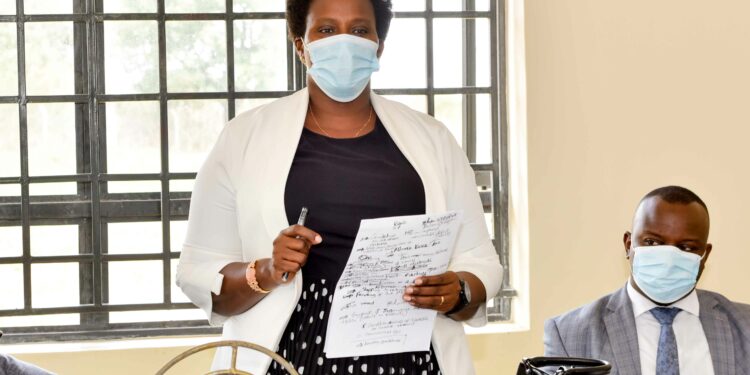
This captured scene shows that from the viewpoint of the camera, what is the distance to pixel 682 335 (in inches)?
98.3

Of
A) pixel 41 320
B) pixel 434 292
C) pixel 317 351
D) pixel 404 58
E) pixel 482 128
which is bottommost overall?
pixel 41 320

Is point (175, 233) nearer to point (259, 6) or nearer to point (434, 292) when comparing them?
point (259, 6)

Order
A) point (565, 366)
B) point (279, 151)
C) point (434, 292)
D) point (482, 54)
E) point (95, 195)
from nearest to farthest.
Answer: point (565, 366)
point (434, 292)
point (279, 151)
point (95, 195)
point (482, 54)

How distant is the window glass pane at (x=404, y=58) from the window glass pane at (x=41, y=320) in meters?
1.45

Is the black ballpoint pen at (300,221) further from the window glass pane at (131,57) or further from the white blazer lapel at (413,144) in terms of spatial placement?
the window glass pane at (131,57)

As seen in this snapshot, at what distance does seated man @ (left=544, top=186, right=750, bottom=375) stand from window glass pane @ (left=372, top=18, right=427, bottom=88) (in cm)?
152

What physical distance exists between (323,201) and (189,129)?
2.07 m

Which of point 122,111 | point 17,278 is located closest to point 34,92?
point 122,111

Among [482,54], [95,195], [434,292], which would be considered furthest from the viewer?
[482,54]

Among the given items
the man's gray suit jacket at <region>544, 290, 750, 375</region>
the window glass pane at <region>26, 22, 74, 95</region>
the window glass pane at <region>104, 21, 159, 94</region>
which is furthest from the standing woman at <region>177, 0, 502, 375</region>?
the window glass pane at <region>26, 22, 74, 95</region>

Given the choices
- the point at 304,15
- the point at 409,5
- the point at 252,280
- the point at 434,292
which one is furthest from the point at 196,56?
the point at 434,292

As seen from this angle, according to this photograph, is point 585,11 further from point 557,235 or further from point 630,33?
point 557,235

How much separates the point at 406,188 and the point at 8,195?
233 cm

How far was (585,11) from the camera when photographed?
146 inches
